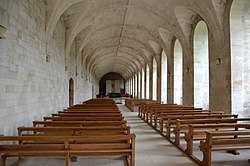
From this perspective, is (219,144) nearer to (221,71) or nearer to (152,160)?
(152,160)

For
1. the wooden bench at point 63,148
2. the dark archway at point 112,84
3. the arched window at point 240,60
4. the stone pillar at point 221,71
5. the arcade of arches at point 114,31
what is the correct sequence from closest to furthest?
the wooden bench at point 63,148 → the arcade of arches at point 114,31 → the arched window at point 240,60 → the stone pillar at point 221,71 → the dark archway at point 112,84

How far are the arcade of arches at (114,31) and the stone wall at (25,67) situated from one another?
20 mm

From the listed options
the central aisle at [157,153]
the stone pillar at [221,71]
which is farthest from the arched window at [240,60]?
the central aisle at [157,153]

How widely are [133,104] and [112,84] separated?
32069mm

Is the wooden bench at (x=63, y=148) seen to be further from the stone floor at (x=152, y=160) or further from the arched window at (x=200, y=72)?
the arched window at (x=200, y=72)

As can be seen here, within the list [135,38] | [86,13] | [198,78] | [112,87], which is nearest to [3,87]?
A: [86,13]

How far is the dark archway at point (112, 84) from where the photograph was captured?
46000 mm

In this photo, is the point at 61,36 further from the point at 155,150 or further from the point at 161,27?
the point at 155,150

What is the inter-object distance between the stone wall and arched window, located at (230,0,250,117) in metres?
6.34

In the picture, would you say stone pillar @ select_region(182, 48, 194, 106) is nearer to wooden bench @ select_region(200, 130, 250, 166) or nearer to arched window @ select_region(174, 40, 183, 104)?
arched window @ select_region(174, 40, 183, 104)

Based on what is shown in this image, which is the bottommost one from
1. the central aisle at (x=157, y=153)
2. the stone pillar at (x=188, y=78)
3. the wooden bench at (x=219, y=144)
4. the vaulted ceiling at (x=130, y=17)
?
the central aisle at (x=157, y=153)

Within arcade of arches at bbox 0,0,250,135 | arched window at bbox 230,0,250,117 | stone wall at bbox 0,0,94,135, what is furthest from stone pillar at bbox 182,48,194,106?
stone wall at bbox 0,0,94,135

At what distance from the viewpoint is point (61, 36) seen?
10.7 meters

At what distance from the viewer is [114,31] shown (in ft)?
55.4
